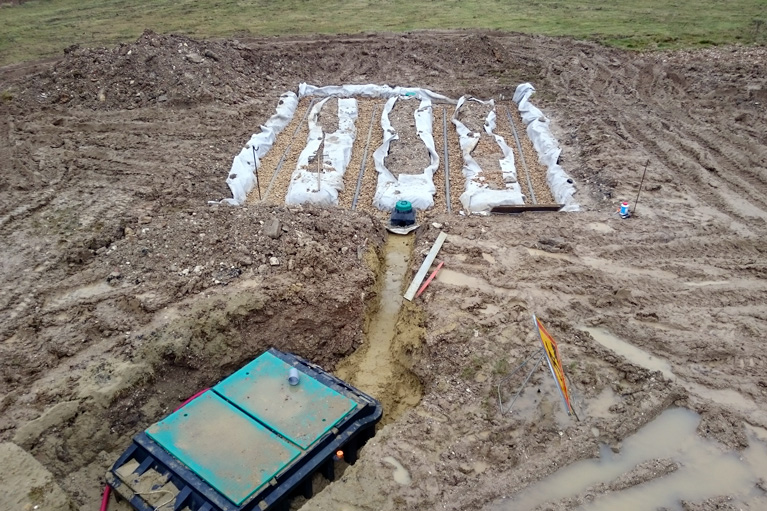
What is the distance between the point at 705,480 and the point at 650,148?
25.4 ft

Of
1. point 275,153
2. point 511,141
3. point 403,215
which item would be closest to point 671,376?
point 403,215

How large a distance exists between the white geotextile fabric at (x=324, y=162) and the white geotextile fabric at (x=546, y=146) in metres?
3.92

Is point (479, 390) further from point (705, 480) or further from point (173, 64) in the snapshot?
point (173, 64)

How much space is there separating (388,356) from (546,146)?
6.51 metres

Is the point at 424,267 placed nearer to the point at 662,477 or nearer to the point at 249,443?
the point at 249,443

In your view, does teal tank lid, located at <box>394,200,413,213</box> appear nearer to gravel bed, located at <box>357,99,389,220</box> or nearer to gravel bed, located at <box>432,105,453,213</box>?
gravel bed, located at <box>357,99,389,220</box>

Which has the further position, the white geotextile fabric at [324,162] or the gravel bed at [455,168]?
the gravel bed at [455,168]

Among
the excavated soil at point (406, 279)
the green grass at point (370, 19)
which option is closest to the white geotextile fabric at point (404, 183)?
the excavated soil at point (406, 279)

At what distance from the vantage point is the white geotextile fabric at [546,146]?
988 centimetres

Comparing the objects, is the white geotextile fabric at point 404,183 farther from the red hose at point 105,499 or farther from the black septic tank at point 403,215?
the red hose at point 105,499

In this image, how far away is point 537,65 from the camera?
15.6m

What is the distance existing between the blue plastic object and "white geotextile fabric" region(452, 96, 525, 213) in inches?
189

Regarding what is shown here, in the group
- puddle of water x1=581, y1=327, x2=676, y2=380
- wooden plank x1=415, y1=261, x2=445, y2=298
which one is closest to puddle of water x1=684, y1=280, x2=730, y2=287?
puddle of water x1=581, y1=327, x2=676, y2=380

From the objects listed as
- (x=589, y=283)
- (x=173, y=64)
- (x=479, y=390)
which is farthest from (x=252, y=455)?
(x=173, y=64)
